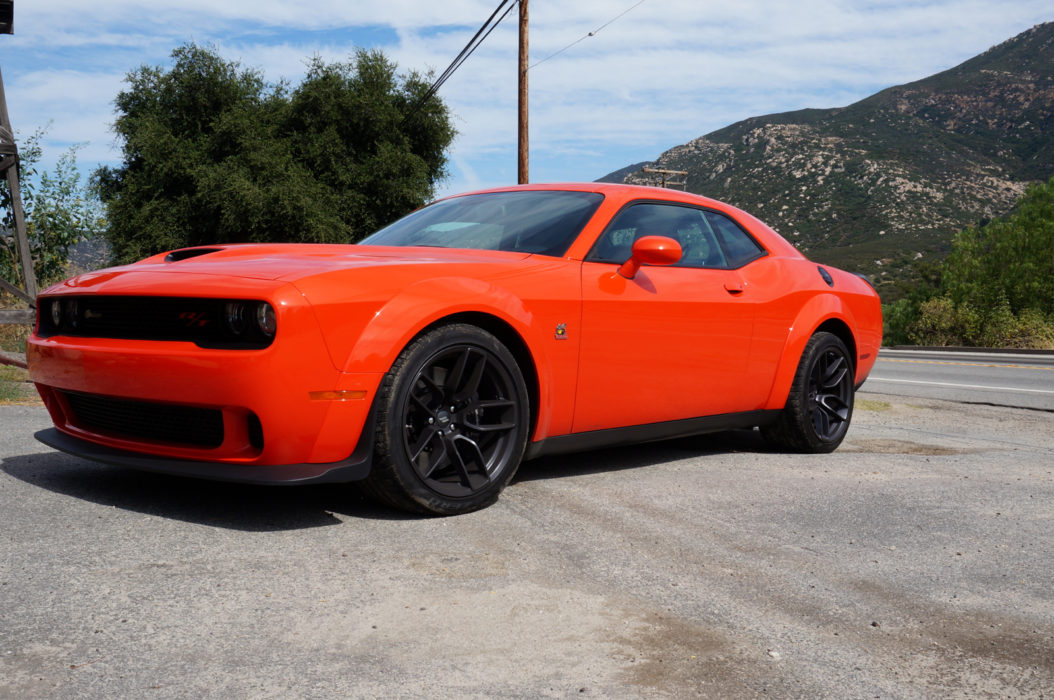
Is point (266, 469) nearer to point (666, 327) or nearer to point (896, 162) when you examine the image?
point (666, 327)

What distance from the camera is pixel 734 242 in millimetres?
5332

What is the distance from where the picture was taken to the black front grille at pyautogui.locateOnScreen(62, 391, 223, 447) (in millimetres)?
Answer: 3416

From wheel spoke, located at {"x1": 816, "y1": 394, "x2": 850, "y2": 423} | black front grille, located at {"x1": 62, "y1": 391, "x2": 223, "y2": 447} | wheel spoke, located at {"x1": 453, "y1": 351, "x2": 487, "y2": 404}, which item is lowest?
wheel spoke, located at {"x1": 816, "y1": 394, "x2": 850, "y2": 423}

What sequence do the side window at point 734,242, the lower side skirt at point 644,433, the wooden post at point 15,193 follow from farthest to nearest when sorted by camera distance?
the wooden post at point 15,193 < the side window at point 734,242 < the lower side skirt at point 644,433

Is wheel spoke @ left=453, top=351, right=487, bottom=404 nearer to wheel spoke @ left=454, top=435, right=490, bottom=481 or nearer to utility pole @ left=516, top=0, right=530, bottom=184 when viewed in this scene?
wheel spoke @ left=454, top=435, right=490, bottom=481

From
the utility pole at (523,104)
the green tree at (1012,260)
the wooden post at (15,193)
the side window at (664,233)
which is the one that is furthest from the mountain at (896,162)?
the side window at (664,233)

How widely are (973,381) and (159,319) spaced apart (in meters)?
11.8

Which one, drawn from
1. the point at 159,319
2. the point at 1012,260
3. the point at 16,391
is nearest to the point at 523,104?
the point at 16,391

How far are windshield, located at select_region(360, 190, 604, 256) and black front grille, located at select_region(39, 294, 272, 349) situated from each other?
151 cm

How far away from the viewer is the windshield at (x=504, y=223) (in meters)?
4.48

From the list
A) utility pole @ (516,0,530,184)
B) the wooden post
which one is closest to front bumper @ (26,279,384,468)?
the wooden post

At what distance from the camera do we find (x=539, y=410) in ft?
13.2

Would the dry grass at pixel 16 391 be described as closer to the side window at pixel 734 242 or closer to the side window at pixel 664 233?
the side window at pixel 664 233

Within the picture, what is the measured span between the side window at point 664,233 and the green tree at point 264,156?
29513mm
